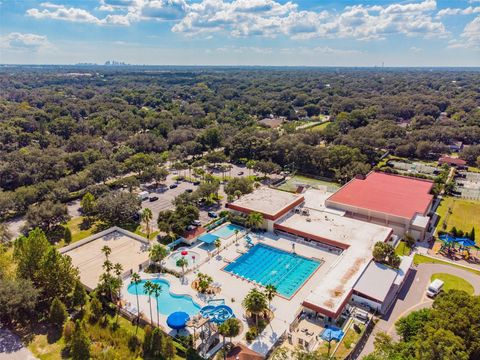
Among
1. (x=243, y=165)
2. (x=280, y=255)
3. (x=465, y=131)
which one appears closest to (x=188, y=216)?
(x=280, y=255)

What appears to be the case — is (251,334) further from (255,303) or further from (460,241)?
(460,241)

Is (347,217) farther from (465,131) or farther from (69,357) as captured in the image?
(465,131)

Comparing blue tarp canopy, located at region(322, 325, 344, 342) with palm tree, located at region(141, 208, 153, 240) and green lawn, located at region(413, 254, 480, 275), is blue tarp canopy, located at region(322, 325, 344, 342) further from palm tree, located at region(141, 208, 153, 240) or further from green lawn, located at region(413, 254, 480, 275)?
palm tree, located at region(141, 208, 153, 240)

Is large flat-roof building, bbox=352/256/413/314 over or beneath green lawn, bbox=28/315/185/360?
over

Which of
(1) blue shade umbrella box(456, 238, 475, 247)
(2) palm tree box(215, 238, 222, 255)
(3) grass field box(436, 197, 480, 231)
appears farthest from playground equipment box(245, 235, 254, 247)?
(3) grass field box(436, 197, 480, 231)

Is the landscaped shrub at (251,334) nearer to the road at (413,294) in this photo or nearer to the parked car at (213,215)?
the road at (413,294)

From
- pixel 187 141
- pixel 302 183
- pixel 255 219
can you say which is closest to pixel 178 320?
pixel 255 219
